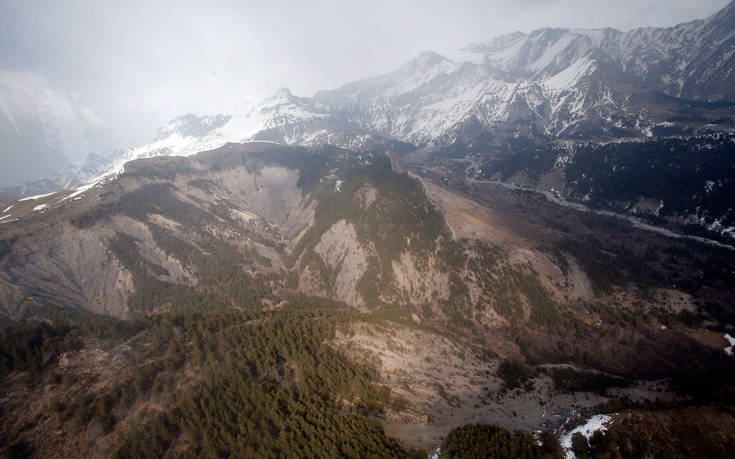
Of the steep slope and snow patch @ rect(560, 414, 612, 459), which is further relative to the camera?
the steep slope

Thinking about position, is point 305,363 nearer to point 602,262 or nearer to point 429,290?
point 429,290

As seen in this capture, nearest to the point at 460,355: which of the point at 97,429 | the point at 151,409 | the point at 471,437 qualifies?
the point at 471,437

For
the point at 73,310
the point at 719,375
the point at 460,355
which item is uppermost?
the point at 73,310

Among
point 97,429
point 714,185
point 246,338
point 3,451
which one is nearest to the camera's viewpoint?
point 3,451

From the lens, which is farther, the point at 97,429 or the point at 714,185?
the point at 714,185

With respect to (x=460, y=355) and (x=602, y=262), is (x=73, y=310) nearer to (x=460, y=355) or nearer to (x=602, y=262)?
(x=460, y=355)

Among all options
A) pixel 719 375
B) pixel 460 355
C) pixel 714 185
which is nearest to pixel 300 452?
pixel 460 355

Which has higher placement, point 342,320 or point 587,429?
point 342,320

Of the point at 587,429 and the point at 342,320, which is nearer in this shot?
the point at 587,429

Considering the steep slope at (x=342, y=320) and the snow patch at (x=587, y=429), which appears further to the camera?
the steep slope at (x=342, y=320)

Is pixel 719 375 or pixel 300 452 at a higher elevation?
pixel 300 452

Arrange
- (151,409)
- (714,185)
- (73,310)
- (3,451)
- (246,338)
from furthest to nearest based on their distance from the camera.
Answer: (714,185), (73,310), (246,338), (151,409), (3,451)
